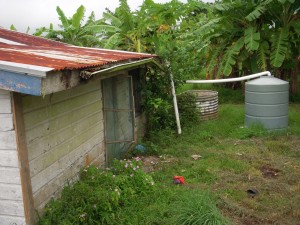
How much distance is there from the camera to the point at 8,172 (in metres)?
3.27

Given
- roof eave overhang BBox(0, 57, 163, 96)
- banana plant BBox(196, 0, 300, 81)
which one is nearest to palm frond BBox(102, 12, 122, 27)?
banana plant BBox(196, 0, 300, 81)

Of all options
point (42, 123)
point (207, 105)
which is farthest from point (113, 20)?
point (42, 123)

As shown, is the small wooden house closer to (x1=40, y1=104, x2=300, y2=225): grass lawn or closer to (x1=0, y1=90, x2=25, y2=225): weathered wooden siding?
(x1=0, y1=90, x2=25, y2=225): weathered wooden siding

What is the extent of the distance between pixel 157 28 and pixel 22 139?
8703mm

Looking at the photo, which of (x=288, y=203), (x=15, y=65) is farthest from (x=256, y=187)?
(x=15, y=65)

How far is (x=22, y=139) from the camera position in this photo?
325 cm

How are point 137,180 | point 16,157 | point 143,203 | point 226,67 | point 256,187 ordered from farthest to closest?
point 226,67 → point 256,187 → point 137,180 → point 143,203 → point 16,157

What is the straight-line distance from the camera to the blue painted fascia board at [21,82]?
8.61ft

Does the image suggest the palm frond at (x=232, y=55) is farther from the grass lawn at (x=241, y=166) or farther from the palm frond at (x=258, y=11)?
the grass lawn at (x=241, y=166)

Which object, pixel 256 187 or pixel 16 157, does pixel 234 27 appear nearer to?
pixel 256 187

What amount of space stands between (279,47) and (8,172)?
7.94 m

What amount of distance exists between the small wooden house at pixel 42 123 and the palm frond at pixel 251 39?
4.75 m

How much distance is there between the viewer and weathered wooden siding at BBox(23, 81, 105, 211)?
11.5 ft

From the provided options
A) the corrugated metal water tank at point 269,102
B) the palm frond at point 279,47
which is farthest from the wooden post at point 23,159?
the palm frond at point 279,47
